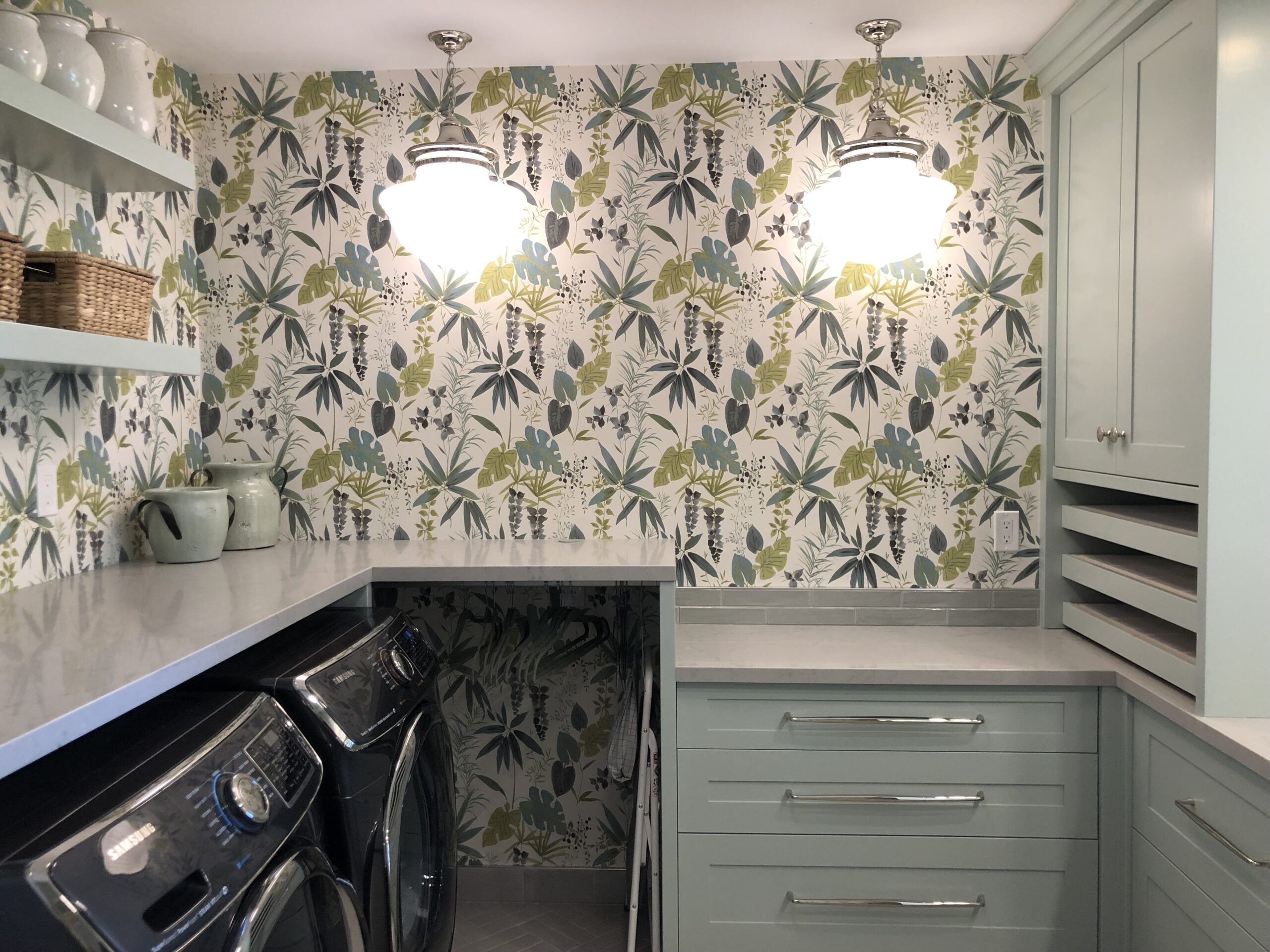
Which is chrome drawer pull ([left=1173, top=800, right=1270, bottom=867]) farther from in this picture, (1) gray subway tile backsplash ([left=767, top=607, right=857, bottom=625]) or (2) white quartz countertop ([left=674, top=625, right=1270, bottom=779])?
(1) gray subway tile backsplash ([left=767, top=607, right=857, bottom=625])

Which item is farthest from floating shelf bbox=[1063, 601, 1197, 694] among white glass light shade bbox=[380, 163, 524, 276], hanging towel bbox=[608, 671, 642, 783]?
white glass light shade bbox=[380, 163, 524, 276]

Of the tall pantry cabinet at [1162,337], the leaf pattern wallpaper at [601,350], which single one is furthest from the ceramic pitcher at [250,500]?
the tall pantry cabinet at [1162,337]

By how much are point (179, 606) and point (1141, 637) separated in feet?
6.42

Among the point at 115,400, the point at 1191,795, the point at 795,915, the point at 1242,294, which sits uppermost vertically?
the point at 1242,294

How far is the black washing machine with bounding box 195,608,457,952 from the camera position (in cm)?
159

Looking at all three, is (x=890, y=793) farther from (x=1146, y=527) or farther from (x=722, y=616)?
(x=1146, y=527)

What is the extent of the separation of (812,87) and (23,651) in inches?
87.3

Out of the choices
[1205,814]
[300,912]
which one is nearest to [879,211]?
[1205,814]

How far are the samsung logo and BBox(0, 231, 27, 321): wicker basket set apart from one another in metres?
0.87

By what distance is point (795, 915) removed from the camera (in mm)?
2170

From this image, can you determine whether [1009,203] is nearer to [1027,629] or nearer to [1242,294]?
[1242,294]

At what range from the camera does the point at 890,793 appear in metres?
2.14

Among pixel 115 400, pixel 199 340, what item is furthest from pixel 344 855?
pixel 199 340

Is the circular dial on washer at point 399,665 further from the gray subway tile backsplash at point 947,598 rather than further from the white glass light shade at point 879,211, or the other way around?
the white glass light shade at point 879,211
